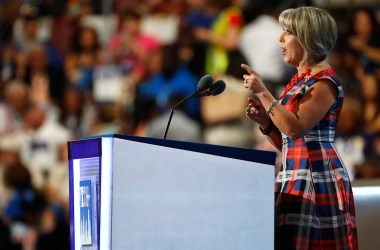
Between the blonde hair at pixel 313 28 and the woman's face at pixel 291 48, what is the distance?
2cm

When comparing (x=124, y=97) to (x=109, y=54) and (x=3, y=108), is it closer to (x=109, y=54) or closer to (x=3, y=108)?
(x=109, y=54)

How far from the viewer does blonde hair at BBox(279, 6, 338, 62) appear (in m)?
2.34

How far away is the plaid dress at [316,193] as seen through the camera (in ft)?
7.55

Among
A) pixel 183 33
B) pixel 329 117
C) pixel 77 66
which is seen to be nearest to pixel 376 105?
pixel 183 33

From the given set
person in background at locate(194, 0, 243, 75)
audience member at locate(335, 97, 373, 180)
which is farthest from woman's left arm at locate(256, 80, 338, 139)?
person in background at locate(194, 0, 243, 75)

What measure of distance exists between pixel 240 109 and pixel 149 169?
11.2 ft

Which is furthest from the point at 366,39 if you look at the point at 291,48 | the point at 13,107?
the point at 291,48

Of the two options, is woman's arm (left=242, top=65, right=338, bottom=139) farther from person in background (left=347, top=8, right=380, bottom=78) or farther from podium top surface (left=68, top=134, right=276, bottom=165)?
person in background (left=347, top=8, right=380, bottom=78)

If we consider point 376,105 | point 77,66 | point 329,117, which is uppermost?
point 77,66

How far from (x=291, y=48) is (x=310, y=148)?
0.28 m

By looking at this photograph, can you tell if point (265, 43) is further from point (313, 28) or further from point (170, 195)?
point (170, 195)

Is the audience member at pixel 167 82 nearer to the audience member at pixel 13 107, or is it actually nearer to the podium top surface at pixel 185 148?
the audience member at pixel 13 107

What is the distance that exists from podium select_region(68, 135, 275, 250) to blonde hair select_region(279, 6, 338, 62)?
0.32 metres

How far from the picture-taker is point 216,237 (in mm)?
2254
